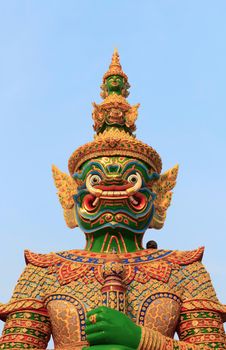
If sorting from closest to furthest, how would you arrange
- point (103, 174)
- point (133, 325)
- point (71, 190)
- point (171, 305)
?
point (133, 325) < point (171, 305) < point (103, 174) < point (71, 190)

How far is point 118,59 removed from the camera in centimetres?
1196

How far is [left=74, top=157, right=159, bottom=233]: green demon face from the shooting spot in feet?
32.9

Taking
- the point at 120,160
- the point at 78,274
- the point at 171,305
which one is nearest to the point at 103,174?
the point at 120,160

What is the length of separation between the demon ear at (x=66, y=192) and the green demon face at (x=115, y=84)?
1478 mm

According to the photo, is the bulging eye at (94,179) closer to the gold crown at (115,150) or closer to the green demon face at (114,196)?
the green demon face at (114,196)

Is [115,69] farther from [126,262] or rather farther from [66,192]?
[126,262]

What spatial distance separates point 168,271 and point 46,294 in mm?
1580

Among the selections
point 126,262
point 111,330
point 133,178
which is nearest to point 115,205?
point 133,178

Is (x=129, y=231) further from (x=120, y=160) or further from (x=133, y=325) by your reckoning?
(x=133, y=325)

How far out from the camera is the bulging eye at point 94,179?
33.5 ft

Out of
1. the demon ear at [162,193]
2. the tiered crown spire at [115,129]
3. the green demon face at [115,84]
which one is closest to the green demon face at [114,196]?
the tiered crown spire at [115,129]

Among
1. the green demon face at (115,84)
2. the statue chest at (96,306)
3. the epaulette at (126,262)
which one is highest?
the green demon face at (115,84)

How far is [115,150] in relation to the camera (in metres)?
10.4

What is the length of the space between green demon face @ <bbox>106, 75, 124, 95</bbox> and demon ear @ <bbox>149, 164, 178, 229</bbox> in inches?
58.2
